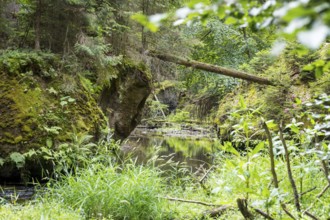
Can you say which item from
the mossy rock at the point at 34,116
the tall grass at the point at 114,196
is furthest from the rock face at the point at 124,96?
the tall grass at the point at 114,196

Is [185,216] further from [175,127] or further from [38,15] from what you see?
[175,127]

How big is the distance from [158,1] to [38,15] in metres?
3.45

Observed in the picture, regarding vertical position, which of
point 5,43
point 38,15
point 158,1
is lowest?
point 5,43

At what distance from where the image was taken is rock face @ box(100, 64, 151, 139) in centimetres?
918

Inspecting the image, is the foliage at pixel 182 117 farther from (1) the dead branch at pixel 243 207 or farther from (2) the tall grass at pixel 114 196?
(1) the dead branch at pixel 243 207

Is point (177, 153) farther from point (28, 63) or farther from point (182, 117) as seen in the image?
point (182, 117)

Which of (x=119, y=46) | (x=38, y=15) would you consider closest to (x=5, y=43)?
(x=38, y=15)

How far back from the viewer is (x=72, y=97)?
6.89 metres

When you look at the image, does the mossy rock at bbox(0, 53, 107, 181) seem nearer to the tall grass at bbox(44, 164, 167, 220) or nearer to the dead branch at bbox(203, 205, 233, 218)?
the tall grass at bbox(44, 164, 167, 220)

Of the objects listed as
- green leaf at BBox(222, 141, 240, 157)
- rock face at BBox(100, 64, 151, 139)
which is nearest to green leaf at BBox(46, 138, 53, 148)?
rock face at BBox(100, 64, 151, 139)

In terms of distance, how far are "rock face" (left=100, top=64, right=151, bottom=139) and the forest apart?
0.03m

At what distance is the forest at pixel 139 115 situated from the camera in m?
1.99

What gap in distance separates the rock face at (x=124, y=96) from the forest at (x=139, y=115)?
3 centimetres

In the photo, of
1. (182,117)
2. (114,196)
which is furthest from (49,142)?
(182,117)
